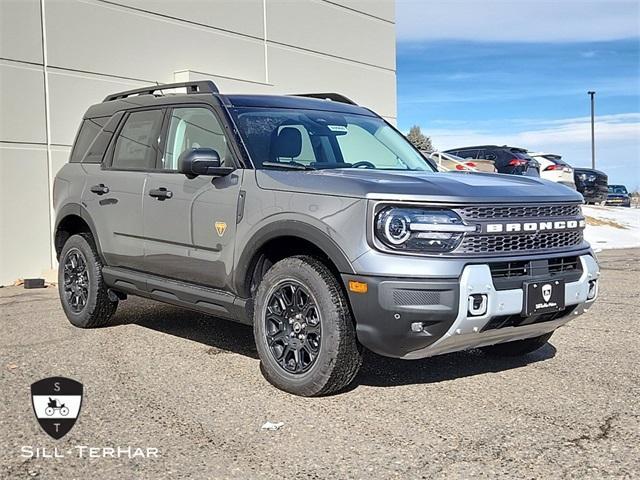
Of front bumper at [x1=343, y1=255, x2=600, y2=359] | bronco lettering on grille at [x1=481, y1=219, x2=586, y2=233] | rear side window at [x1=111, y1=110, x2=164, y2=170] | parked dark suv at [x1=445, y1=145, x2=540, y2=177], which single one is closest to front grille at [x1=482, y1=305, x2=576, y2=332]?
front bumper at [x1=343, y1=255, x2=600, y2=359]

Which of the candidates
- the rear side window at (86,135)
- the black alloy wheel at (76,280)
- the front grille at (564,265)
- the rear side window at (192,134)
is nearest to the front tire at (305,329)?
the rear side window at (192,134)

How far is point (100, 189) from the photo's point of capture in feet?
20.5

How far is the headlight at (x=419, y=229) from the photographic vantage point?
4082 mm

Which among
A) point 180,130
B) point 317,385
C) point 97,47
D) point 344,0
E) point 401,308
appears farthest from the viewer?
point 344,0

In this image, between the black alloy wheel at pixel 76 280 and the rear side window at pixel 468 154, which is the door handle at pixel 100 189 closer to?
the black alloy wheel at pixel 76 280

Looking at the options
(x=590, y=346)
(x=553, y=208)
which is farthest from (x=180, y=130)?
(x=590, y=346)

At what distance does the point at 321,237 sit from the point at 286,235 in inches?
12.3

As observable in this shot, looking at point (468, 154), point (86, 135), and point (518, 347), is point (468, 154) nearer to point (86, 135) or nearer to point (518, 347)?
point (86, 135)

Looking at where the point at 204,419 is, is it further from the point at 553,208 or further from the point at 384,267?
the point at 553,208

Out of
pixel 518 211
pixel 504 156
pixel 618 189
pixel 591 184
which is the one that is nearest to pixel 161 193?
pixel 518 211

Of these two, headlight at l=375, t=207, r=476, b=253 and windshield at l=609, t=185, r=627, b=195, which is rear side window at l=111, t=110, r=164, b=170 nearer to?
headlight at l=375, t=207, r=476, b=253

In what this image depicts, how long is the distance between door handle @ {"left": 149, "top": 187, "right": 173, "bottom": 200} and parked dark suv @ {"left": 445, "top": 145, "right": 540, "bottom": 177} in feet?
49.8

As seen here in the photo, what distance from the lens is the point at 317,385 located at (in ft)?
14.4

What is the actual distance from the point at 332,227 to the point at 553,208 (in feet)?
4.75
